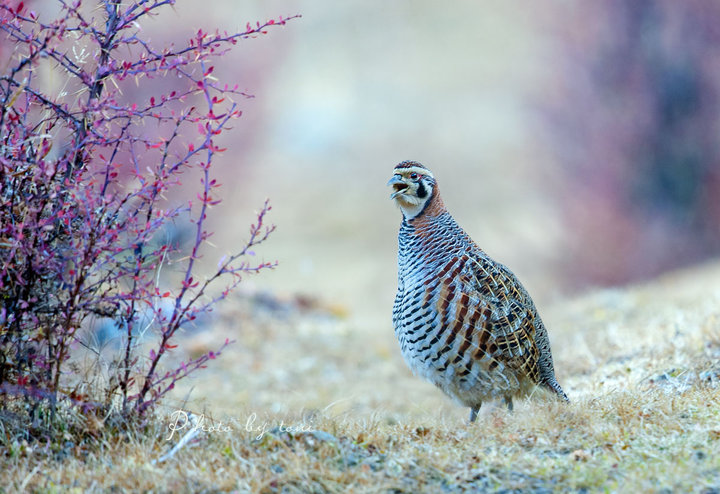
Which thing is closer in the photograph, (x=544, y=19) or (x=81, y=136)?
(x=81, y=136)

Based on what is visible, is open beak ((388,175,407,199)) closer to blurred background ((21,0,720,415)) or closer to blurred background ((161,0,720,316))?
blurred background ((21,0,720,415))

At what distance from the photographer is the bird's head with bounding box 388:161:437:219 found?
18.9 feet

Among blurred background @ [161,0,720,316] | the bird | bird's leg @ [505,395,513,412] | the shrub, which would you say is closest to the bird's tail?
the bird

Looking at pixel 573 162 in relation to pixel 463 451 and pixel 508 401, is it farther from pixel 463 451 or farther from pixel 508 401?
pixel 463 451

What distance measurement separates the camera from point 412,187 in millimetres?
5785

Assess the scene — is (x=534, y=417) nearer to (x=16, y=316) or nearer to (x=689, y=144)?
(x=16, y=316)

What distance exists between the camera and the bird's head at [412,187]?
577 cm

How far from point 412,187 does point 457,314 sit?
968 mm

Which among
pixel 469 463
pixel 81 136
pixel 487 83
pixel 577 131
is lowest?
pixel 469 463

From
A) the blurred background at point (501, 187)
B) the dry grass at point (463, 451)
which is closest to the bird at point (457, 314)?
the dry grass at point (463, 451)

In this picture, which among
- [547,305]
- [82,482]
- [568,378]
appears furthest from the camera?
[547,305]

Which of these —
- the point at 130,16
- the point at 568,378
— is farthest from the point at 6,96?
the point at 568,378

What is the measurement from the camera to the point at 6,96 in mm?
4395

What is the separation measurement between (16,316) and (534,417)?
2.88 meters
